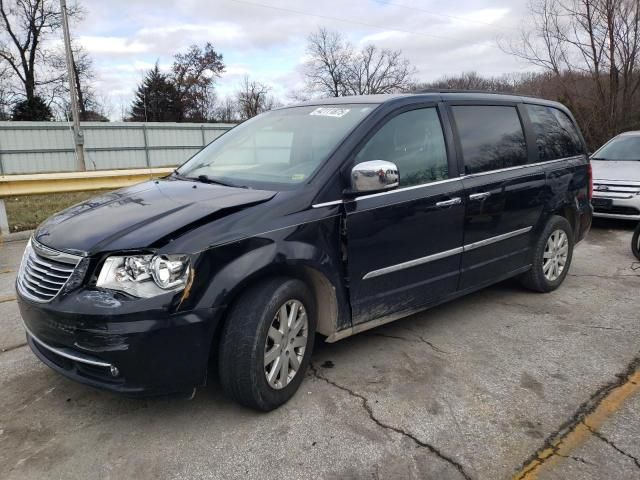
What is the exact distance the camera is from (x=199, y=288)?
8.14 ft

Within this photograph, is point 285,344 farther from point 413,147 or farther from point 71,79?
point 71,79

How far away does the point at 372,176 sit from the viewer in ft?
9.93

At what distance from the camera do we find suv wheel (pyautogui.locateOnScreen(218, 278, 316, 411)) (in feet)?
8.59

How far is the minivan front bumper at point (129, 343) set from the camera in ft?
7.84

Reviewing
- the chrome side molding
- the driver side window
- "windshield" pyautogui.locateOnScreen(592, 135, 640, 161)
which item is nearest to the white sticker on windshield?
the driver side window

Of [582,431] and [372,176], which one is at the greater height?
[372,176]

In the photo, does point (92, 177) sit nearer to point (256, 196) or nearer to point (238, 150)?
point (238, 150)

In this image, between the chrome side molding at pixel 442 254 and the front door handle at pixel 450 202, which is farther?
the front door handle at pixel 450 202

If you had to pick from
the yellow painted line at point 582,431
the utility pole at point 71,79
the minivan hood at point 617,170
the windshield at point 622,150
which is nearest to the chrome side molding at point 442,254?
the yellow painted line at point 582,431

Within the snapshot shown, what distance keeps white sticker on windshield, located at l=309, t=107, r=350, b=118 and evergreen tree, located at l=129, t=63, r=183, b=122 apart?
50.9 metres

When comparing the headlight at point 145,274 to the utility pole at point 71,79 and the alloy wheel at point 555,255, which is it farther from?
the utility pole at point 71,79

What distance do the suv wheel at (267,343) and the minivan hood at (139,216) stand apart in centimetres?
51

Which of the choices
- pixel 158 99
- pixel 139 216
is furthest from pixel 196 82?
pixel 139 216

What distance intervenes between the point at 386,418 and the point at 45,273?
199 cm
